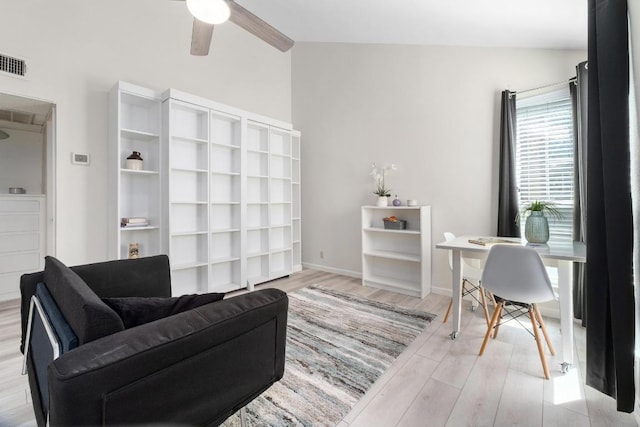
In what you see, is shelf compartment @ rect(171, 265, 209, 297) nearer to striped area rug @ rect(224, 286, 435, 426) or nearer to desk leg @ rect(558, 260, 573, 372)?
striped area rug @ rect(224, 286, 435, 426)

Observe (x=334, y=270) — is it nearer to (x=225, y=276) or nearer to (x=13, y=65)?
(x=225, y=276)

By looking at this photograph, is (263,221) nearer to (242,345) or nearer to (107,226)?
(107,226)

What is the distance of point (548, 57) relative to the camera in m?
2.78

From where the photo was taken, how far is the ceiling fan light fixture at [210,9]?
1797mm

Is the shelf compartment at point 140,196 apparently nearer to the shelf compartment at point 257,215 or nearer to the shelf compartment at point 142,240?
the shelf compartment at point 142,240

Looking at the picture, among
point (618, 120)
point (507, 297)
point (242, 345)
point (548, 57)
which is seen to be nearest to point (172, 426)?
point (242, 345)

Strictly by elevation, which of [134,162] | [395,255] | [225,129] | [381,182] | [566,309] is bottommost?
[566,309]

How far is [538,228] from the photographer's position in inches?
89.2

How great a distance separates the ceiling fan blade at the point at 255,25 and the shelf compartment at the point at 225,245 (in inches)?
88.3

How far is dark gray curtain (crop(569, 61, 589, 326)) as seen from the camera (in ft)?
7.81

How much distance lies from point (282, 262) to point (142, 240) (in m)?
1.92

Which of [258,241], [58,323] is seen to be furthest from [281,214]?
[58,323]

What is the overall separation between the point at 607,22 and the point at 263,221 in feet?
12.1

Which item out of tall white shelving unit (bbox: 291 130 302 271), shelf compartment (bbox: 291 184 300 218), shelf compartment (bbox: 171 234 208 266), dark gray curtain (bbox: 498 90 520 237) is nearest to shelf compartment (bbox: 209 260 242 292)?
shelf compartment (bbox: 171 234 208 266)
